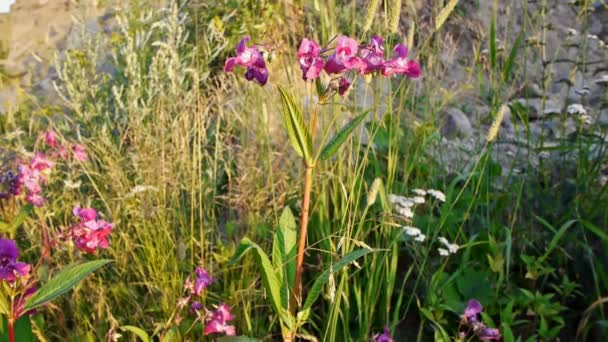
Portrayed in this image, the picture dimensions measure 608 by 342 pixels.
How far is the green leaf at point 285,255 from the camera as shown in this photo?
164 centimetres

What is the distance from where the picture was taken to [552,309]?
7.84ft

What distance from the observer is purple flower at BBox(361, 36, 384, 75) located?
151cm

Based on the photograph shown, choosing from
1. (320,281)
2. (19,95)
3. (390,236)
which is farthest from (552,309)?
(19,95)

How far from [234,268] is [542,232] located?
1245mm

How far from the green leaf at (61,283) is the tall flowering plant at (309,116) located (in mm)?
323

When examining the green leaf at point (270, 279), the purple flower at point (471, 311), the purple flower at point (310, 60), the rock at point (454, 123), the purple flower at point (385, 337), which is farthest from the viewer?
the rock at point (454, 123)

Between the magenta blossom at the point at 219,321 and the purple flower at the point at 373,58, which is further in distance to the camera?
the magenta blossom at the point at 219,321

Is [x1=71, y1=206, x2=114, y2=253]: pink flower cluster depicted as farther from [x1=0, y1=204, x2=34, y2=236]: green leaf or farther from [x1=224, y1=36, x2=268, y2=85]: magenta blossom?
[x1=224, y1=36, x2=268, y2=85]: magenta blossom

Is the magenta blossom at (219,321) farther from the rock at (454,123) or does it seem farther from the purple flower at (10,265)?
the rock at (454,123)

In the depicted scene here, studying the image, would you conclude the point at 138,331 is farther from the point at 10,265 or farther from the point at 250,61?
the point at 250,61

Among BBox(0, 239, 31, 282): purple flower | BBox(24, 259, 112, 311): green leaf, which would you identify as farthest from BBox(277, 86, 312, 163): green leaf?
BBox(0, 239, 31, 282): purple flower

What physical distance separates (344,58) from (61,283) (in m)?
0.79

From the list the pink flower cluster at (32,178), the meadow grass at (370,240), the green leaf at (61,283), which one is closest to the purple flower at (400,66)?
the meadow grass at (370,240)

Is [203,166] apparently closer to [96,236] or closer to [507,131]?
[96,236]
